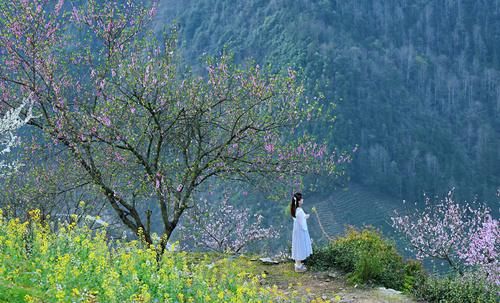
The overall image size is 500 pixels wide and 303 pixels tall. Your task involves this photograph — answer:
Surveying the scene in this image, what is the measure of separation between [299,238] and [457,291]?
407cm

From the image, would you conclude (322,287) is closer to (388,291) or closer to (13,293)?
(388,291)

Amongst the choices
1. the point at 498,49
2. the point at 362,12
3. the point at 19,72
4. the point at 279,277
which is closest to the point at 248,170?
the point at 279,277

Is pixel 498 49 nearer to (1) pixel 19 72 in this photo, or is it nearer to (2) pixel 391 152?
(2) pixel 391 152

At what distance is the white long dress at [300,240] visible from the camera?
14.9m

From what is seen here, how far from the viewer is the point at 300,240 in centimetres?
1488

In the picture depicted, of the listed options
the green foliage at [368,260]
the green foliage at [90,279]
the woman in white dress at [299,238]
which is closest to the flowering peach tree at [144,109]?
the woman in white dress at [299,238]

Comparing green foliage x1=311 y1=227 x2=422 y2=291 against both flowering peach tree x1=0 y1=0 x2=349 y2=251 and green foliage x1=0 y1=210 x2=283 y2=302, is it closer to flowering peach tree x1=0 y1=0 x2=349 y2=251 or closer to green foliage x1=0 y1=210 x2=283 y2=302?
flowering peach tree x1=0 y1=0 x2=349 y2=251

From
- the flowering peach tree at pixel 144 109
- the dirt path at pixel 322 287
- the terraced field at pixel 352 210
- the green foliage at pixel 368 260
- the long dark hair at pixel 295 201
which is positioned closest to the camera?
the dirt path at pixel 322 287

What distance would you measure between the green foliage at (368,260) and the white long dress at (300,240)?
51 cm

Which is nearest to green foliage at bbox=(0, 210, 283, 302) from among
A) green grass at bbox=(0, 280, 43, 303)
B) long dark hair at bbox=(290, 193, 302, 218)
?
green grass at bbox=(0, 280, 43, 303)

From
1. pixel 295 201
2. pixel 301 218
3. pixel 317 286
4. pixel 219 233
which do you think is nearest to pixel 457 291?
pixel 317 286

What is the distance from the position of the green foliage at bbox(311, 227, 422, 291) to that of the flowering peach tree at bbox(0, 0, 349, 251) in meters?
2.37

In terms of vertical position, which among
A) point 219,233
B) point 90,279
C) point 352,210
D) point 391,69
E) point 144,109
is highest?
point 391,69

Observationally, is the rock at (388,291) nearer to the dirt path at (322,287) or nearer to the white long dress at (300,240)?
the dirt path at (322,287)
